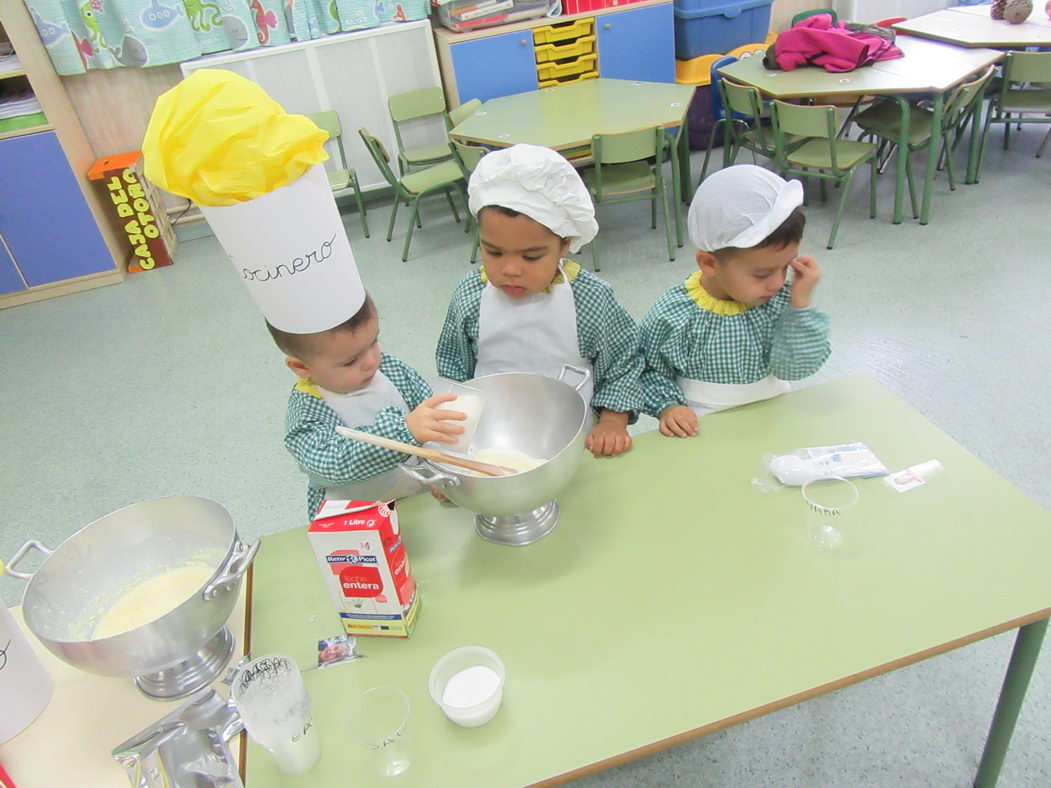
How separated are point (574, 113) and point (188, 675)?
328 centimetres

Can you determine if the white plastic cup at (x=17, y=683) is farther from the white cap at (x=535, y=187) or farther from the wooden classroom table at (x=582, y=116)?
the wooden classroom table at (x=582, y=116)

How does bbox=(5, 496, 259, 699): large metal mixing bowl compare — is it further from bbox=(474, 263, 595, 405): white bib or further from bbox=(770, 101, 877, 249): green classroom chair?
bbox=(770, 101, 877, 249): green classroom chair

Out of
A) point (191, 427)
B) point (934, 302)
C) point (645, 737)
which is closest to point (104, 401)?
point (191, 427)

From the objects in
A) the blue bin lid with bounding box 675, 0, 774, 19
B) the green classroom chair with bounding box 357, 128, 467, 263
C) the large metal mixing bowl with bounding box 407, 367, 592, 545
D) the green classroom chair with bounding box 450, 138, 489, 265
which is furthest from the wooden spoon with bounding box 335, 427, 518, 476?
the blue bin lid with bounding box 675, 0, 774, 19

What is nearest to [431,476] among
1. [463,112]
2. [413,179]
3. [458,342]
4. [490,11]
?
[458,342]

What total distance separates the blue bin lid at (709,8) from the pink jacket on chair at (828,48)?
2.37 ft

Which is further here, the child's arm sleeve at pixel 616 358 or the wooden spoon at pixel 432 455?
the child's arm sleeve at pixel 616 358

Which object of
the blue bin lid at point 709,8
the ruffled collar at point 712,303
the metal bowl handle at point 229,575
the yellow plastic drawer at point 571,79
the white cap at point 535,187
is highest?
the white cap at point 535,187

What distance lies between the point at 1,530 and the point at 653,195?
300cm

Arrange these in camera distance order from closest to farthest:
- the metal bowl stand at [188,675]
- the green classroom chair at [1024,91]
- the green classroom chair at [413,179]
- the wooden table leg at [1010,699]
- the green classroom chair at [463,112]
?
the metal bowl stand at [188,675]
the wooden table leg at [1010,699]
the green classroom chair at [1024,91]
the green classroom chair at [413,179]
the green classroom chair at [463,112]

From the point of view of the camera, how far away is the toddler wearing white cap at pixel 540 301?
4.30ft

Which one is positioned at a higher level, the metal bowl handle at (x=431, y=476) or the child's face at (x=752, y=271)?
the child's face at (x=752, y=271)

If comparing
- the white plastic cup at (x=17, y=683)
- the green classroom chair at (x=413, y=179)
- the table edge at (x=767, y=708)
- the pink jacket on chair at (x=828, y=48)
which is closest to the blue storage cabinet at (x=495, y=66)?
the green classroom chair at (x=413, y=179)

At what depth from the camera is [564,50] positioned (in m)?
4.25
